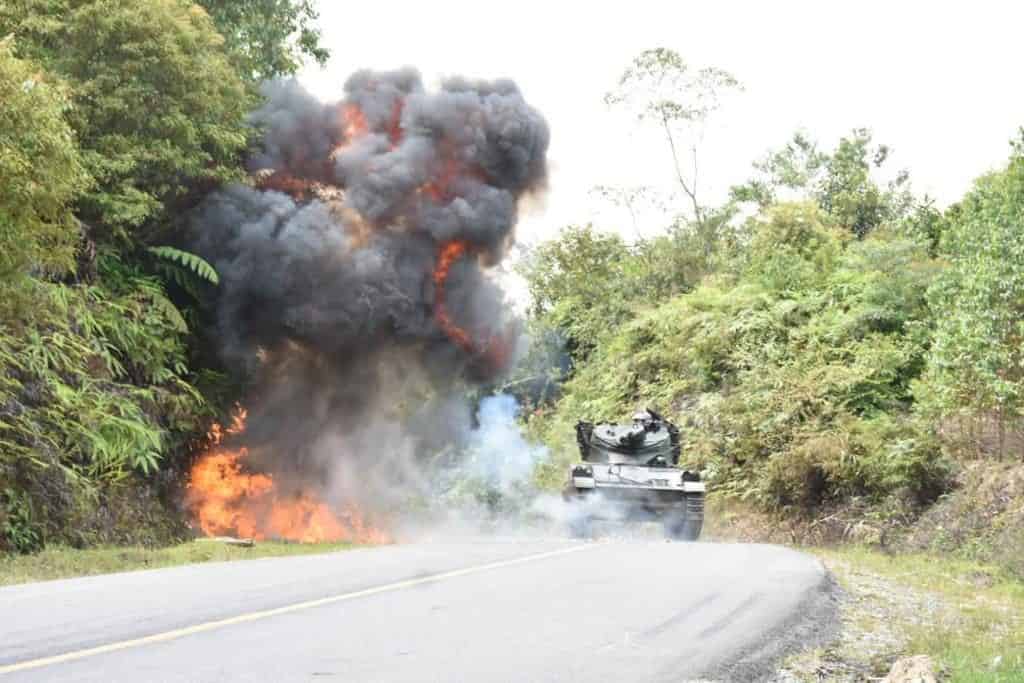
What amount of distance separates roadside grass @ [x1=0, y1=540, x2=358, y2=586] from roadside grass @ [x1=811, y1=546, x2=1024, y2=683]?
755 cm

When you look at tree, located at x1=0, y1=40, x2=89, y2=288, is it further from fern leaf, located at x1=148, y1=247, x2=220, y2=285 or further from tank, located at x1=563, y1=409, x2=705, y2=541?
tank, located at x1=563, y1=409, x2=705, y2=541

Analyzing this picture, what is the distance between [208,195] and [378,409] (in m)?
5.81

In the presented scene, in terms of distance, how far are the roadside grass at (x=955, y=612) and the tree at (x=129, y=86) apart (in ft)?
40.4

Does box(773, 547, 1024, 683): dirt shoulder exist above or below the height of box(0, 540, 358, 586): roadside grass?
above

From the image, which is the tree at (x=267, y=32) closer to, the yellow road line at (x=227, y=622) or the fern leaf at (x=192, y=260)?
the fern leaf at (x=192, y=260)

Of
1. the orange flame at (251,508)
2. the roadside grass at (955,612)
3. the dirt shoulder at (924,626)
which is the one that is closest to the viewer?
the dirt shoulder at (924,626)

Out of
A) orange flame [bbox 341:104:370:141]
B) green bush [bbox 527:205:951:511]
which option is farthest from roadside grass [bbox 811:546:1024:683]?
orange flame [bbox 341:104:370:141]

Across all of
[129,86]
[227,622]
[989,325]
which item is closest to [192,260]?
[129,86]

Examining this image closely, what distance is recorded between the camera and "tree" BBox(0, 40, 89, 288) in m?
14.0

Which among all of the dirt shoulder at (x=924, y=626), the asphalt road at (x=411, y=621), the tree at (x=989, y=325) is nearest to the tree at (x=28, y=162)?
the asphalt road at (x=411, y=621)

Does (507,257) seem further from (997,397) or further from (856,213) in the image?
(856,213)

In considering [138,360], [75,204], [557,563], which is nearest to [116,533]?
[138,360]

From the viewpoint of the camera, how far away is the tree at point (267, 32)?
90.3ft

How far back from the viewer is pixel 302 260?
2228 cm
